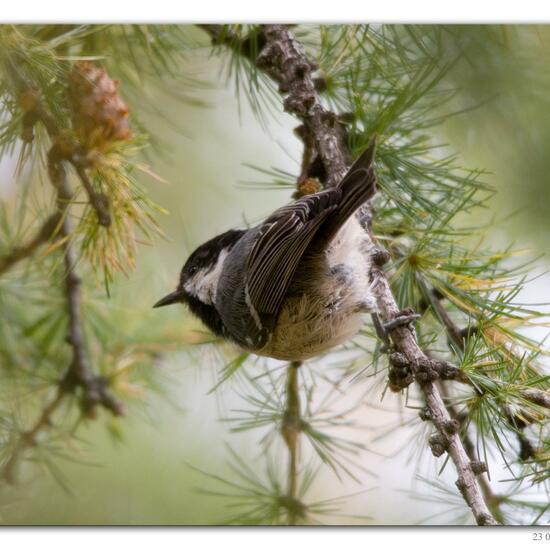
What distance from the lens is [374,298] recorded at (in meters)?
1.40

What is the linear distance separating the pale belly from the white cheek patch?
0.21 m

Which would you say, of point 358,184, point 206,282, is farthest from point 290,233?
point 206,282

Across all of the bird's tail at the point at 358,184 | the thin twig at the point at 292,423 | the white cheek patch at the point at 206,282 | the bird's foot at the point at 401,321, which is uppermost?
the bird's tail at the point at 358,184

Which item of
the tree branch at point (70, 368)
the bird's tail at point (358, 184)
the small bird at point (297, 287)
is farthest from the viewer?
the tree branch at point (70, 368)

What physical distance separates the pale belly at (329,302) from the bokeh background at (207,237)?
0.22 metres

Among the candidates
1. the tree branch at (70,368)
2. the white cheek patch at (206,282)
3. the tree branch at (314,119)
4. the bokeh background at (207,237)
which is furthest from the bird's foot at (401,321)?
the tree branch at (70,368)

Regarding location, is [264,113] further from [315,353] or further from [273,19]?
[315,353]

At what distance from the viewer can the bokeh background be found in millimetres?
1602

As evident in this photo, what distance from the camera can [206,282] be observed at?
164cm

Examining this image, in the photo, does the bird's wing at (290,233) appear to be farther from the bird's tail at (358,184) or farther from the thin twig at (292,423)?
the thin twig at (292,423)

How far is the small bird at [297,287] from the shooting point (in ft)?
4.49

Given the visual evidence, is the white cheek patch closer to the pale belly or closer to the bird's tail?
the pale belly

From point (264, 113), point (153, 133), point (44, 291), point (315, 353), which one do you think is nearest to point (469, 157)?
point (264, 113)

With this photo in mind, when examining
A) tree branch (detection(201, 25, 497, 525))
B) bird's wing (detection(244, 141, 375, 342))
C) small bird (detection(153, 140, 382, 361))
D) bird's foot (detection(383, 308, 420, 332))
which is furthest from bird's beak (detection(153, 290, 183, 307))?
bird's foot (detection(383, 308, 420, 332))
